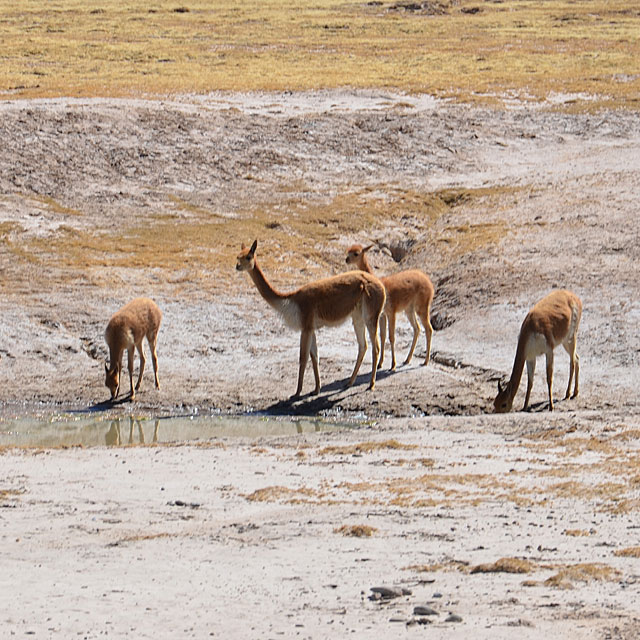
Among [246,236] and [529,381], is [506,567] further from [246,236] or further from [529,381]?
[246,236]

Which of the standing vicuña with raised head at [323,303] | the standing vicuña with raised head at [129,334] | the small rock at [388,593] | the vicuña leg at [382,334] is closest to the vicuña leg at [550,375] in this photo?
the standing vicuña with raised head at [323,303]

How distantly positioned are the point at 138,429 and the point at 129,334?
1.85 meters

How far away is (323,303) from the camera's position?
14.9 m

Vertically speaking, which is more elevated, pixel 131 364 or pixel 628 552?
pixel 628 552

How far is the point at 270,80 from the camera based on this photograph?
136ft

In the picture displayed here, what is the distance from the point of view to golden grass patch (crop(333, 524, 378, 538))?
7.64 metres

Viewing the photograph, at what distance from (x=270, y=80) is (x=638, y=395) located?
29587mm

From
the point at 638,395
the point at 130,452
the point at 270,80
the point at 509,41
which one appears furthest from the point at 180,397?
the point at 509,41

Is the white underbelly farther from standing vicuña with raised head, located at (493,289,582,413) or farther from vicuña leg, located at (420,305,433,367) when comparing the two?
vicuña leg, located at (420,305,433,367)

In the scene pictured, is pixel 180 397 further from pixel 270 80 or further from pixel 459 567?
pixel 270 80

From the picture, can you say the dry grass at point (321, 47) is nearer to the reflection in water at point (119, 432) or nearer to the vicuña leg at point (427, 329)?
the vicuña leg at point (427, 329)

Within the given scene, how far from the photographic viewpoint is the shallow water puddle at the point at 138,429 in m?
12.6

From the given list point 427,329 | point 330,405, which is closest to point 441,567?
point 330,405

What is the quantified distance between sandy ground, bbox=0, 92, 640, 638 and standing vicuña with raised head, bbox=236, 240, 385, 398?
2.08 feet
